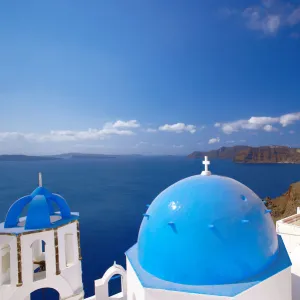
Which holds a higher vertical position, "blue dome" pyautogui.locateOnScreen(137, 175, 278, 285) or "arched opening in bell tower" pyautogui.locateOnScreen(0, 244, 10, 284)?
"blue dome" pyautogui.locateOnScreen(137, 175, 278, 285)

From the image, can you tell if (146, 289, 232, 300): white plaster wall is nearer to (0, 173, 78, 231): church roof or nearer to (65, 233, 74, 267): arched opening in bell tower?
(0, 173, 78, 231): church roof

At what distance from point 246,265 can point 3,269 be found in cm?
696

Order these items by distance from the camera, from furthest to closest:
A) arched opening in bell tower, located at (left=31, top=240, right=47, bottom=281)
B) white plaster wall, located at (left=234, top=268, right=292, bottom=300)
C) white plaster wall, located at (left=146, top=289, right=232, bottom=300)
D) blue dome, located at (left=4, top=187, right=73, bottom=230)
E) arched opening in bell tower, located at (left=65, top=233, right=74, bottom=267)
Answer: arched opening in bell tower, located at (left=65, top=233, right=74, bottom=267) → arched opening in bell tower, located at (left=31, top=240, right=47, bottom=281) → blue dome, located at (left=4, top=187, right=73, bottom=230) → white plaster wall, located at (left=234, top=268, right=292, bottom=300) → white plaster wall, located at (left=146, top=289, right=232, bottom=300)

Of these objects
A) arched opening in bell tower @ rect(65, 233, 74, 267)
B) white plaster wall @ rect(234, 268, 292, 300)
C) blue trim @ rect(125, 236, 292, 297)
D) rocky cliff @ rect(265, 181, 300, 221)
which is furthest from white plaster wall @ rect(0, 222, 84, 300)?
rocky cliff @ rect(265, 181, 300, 221)

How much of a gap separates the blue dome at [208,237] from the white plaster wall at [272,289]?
28cm

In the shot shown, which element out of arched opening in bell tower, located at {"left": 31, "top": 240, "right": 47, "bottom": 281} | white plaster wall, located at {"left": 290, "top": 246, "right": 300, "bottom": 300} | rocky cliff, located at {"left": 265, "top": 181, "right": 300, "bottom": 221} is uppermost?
arched opening in bell tower, located at {"left": 31, "top": 240, "right": 47, "bottom": 281}

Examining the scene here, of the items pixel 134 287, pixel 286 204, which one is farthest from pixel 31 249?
pixel 286 204

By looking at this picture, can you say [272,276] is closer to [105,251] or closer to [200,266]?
[200,266]

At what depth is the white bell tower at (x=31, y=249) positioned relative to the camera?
24.6 ft

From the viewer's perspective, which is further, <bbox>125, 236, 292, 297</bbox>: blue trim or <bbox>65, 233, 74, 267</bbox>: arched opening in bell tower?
<bbox>65, 233, 74, 267</bbox>: arched opening in bell tower

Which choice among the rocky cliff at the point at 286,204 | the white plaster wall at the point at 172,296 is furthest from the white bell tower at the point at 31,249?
the rocky cliff at the point at 286,204

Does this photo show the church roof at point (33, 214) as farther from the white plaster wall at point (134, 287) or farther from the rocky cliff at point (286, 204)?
the rocky cliff at point (286, 204)

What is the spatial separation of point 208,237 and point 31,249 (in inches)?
199

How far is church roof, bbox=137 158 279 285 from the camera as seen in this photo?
586 cm
